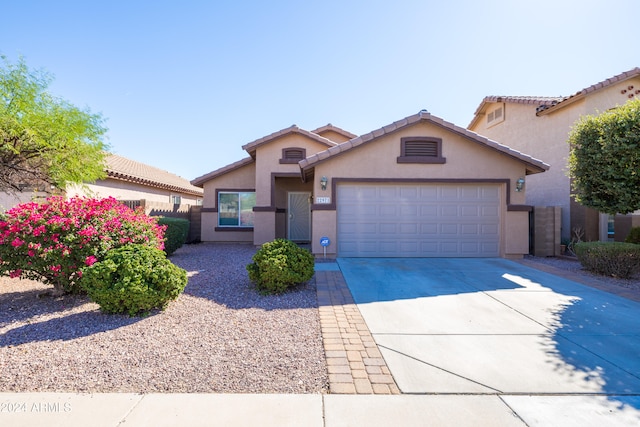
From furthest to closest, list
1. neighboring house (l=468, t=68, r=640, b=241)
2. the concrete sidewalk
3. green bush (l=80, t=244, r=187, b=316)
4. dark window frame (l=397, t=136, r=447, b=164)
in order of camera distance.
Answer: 1. neighboring house (l=468, t=68, r=640, b=241)
2. dark window frame (l=397, t=136, r=447, b=164)
3. green bush (l=80, t=244, r=187, b=316)
4. the concrete sidewalk

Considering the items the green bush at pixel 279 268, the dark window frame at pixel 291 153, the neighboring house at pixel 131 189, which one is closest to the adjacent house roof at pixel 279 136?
the dark window frame at pixel 291 153

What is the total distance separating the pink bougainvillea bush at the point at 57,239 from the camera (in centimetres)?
535

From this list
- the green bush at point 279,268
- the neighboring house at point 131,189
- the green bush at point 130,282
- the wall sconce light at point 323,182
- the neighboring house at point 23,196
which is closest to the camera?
the green bush at point 130,282

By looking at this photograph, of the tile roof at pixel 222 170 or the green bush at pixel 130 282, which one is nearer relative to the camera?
the green bush at pixel 130 282

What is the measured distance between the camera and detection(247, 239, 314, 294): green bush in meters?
6.31

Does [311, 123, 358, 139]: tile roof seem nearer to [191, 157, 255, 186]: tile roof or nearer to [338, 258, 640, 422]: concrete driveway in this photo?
[191, 157, 255, 186]: tile roof

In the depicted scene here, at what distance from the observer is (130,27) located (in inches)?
406

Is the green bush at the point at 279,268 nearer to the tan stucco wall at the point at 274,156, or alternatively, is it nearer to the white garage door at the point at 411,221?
the white garage door at the point at 411,221

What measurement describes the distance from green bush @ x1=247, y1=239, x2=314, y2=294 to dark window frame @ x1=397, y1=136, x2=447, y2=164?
18.2ft

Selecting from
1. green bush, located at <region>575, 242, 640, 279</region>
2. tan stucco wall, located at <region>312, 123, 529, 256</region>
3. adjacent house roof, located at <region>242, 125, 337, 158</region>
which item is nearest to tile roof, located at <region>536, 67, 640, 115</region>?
tan stucco wall, located at <region>312, 123, 529, 256</region>

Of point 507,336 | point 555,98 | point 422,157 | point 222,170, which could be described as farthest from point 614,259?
point 222,170

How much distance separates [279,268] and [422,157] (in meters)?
6.69

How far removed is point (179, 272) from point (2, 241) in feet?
9.60

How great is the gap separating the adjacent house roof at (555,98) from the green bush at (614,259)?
7389 millimetres
